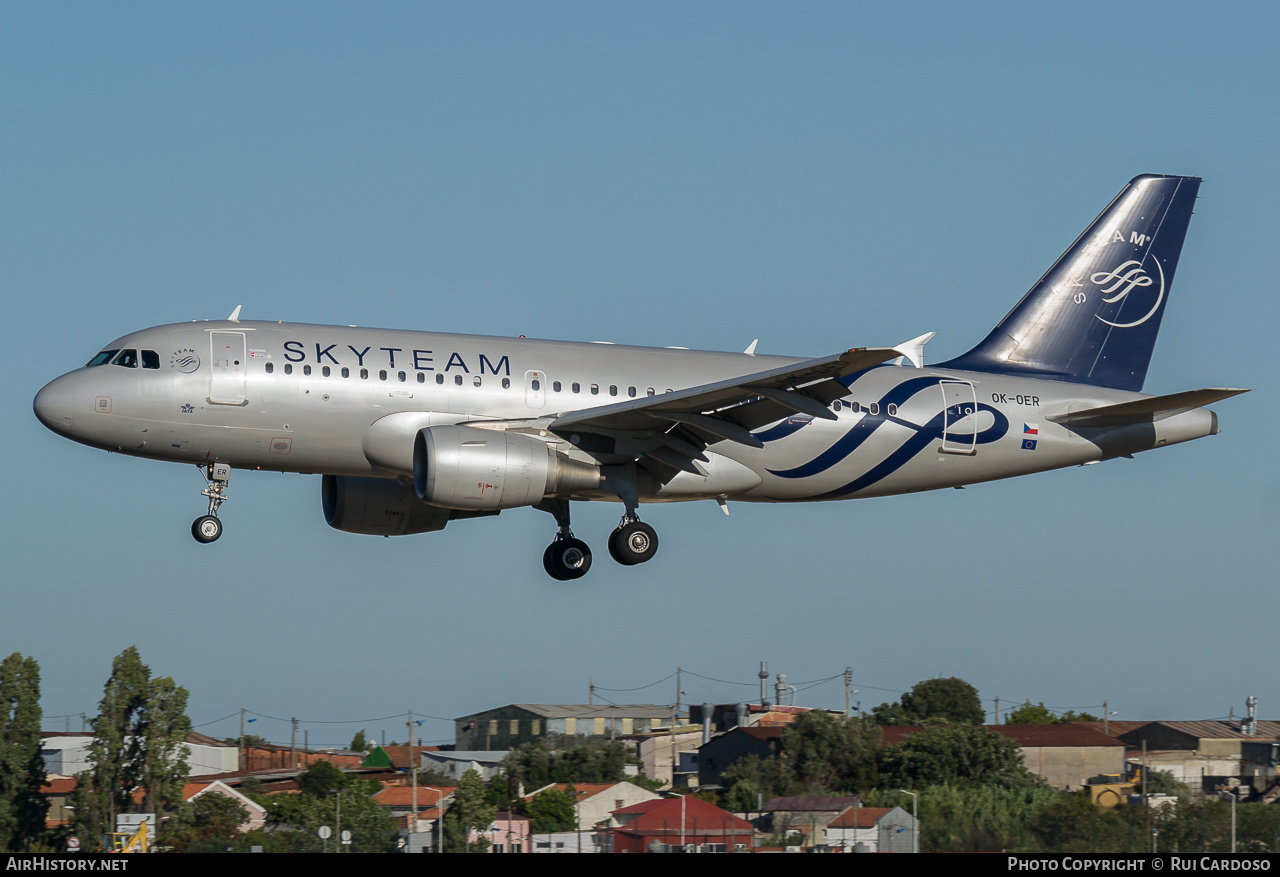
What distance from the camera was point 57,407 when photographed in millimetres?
27625

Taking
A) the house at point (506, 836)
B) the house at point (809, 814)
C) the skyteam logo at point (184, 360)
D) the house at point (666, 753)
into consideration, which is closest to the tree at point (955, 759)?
the house at point (809, 814)

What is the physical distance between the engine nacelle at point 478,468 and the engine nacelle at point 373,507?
13.8ft

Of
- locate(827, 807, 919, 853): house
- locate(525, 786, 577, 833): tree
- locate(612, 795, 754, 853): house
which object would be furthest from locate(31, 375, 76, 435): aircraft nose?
locate(525, 786, 577, 833): tree

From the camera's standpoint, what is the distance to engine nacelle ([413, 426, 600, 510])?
2725cm

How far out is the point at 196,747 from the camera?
8519cm

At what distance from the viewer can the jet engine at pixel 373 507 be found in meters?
31.8

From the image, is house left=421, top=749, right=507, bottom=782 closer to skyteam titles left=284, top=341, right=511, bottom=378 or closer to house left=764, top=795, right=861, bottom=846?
house left=764, top=795, right=861, bottom=846

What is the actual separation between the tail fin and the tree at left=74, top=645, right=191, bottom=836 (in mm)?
38387

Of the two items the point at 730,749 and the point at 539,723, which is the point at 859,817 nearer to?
the point at 730,749

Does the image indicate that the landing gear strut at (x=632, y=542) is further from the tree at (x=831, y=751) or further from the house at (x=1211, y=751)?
the tree at (x=831, y=751)

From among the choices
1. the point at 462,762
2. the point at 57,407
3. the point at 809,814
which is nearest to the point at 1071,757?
the point at 809,814
